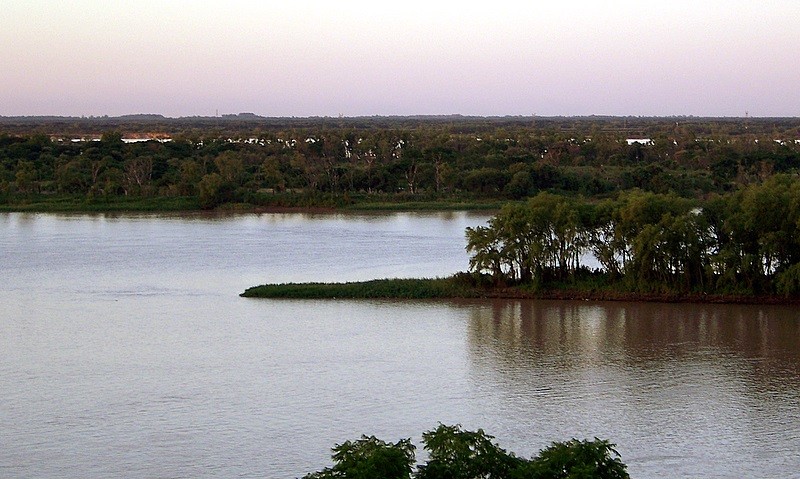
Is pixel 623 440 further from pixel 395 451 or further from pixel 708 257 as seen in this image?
pixel 708 257

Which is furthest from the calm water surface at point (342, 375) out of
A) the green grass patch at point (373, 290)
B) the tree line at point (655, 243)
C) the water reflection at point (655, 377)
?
the tree line at point (655, 243)

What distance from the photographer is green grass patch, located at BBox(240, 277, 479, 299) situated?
27312mm

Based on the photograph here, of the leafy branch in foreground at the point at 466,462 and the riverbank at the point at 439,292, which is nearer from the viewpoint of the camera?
the leafy branch in foreground at the point at 466,462

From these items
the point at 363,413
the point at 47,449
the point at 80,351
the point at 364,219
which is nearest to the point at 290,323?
the point at 80,351

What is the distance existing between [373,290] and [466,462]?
16353mm

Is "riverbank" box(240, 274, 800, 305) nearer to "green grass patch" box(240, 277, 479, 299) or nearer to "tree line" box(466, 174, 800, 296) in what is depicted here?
"green grass patch" box(240, 277, 479, 299)

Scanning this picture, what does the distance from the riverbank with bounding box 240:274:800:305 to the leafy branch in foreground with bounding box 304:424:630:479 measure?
50.5 ft

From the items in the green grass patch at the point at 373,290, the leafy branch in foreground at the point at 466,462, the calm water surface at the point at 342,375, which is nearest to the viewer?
the leafy branch in foreground at the point at 466,462

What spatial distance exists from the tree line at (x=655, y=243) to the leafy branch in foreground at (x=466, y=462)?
15.5m

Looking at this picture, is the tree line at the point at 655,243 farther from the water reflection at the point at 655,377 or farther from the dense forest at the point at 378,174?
the dense forest at the point at 378,174

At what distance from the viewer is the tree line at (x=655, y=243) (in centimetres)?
2605

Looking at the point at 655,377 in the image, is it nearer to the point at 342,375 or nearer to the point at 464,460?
the point at 342,375

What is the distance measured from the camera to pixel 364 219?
152 feet

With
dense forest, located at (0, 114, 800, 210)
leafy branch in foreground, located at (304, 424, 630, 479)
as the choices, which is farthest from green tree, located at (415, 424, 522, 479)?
dense forest, located at (0, 114, 800, 210)
